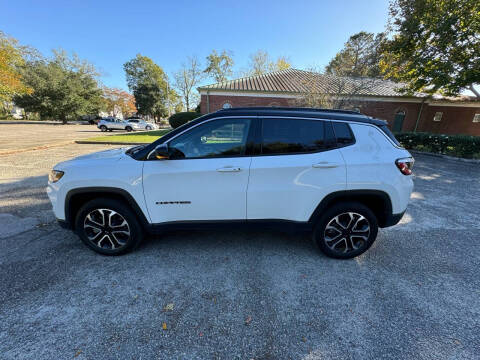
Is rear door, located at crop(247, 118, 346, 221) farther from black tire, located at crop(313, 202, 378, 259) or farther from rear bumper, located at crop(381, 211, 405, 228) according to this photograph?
rear bumper, located at crop(381, 211, 405, 228)

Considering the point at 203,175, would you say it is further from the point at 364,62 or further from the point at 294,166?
the point at 364,62

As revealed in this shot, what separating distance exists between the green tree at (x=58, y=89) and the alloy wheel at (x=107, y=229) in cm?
4680

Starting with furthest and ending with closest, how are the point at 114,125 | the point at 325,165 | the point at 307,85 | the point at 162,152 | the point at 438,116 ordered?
1. the point at 114,125
2. the point at 438,116
3. the point at 307,85
4. the point at 325,165
5. the point at 162,152

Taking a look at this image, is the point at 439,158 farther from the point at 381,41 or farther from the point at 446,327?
the point at 446,327

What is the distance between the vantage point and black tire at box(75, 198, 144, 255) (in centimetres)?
255

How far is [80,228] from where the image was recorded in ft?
8.67

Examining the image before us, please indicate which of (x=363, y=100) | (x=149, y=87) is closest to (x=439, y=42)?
(x=363, y=100)

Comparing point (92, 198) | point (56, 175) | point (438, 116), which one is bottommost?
A: point (92, 198)

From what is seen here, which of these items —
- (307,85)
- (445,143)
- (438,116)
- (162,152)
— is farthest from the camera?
(438,116)

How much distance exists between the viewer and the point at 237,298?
2105mm

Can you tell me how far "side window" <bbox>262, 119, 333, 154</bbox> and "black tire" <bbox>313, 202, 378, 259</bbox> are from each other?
867 mm

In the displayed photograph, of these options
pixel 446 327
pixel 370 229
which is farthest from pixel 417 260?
pixel 446 327

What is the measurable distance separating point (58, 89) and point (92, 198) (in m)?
47.8

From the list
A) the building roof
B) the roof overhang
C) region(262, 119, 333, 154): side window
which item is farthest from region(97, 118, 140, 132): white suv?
region(262, 119, 333, 154): side window
